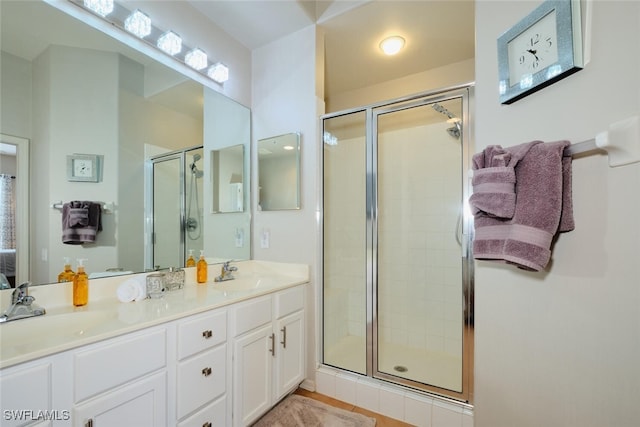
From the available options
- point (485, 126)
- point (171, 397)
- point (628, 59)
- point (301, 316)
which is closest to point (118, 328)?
point (171, 397)

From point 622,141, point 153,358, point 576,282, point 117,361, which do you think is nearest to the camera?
point 622,141

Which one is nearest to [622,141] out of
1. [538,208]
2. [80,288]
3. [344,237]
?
[538,208]

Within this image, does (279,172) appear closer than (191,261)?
No

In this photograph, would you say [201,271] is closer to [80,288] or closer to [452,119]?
[80,288]

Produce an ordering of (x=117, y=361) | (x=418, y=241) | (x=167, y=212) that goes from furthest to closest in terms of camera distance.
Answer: (x=418, y=241) → (x=167, y=212) → (x=117, y=361)

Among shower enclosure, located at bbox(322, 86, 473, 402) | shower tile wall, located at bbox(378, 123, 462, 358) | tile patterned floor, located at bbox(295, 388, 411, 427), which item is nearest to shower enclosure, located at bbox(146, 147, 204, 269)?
shower enclosure, located at bbox(322, 86, 473, 402)

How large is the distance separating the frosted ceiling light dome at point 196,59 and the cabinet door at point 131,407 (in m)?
1.91

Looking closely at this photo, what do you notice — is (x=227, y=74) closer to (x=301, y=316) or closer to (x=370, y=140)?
(x=370, y=140)

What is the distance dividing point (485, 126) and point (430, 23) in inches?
59.5

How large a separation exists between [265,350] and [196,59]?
2.02 metres

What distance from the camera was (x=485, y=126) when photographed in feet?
3.41

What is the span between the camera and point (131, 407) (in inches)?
40.2

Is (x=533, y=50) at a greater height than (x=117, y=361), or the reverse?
(x=533, y=50)

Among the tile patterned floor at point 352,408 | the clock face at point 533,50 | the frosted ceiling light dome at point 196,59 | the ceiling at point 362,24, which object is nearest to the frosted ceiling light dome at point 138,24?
the frosted ceiling light dome at point 196,59
